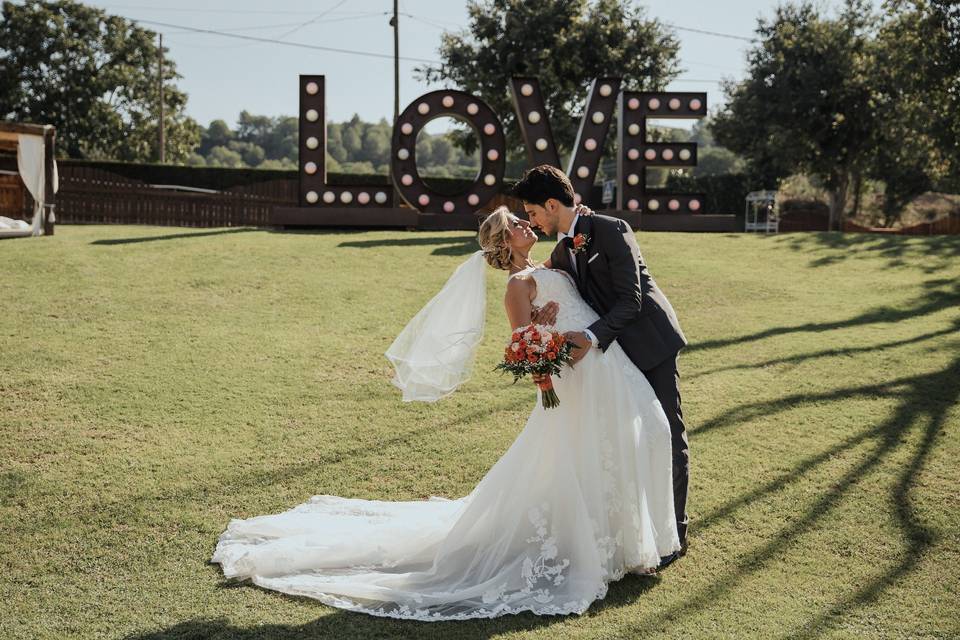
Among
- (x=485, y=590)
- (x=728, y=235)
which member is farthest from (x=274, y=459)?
(x=728, y=235)

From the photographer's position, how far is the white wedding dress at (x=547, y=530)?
15.3ft

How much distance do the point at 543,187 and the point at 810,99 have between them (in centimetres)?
3427

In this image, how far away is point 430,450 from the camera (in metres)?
7.28

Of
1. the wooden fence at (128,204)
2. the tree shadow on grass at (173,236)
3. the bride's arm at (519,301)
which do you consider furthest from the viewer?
the wooden fence at (128,204)

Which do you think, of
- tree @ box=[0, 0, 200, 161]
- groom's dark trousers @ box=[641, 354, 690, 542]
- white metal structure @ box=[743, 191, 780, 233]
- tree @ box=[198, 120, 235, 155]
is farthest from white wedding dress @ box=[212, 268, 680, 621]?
tree @ box=[198, 120, 235, 155]

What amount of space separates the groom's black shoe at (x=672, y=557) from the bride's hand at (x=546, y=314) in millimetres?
1590

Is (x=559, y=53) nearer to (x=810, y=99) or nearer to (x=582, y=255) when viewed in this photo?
(x=810, y=99)

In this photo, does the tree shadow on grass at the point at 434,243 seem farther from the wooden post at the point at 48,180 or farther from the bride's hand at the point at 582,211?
the bride's hand at the point at 582,211

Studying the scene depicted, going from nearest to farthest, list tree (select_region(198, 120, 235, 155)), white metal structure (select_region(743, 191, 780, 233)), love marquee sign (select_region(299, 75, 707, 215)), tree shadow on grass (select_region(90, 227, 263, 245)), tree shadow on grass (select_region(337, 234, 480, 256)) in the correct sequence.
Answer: tree shadow on grass (select_region(337, 234, 480, 256)) < tree shadow on grass (select_region(90, 227, 263, 245)) < love marquee sign (select_region(299, 75, 707, 215)) < white metal structure (select_region(743, 191, 780, 233)) < tree (select_region(198, 120, 235, 155))

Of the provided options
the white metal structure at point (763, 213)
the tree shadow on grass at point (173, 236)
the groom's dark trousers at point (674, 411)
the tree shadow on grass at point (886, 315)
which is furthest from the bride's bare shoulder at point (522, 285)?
the white metal structure at point (763, 213)

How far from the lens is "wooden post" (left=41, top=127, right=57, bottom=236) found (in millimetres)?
17500

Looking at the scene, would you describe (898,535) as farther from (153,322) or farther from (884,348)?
(153,322)

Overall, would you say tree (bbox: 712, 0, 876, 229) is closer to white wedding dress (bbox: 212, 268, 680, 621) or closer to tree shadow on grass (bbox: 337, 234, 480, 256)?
tree shadow on grass (bbox: 337, 234, 480, 256)

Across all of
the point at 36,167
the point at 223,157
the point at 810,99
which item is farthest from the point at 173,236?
the point at 223,157
